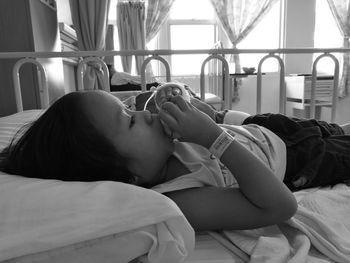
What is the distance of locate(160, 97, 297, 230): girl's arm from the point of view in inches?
25.8

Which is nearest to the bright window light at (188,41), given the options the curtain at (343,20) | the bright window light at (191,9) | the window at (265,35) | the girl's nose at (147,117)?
the bright window light at (191,9)

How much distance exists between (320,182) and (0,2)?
184cm

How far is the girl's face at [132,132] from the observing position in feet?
2.31

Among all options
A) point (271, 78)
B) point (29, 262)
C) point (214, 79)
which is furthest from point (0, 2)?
point (271, 78)

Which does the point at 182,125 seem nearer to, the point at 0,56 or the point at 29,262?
the point at 29,262

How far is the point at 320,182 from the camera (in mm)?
961

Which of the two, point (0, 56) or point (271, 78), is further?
point (271, 78)

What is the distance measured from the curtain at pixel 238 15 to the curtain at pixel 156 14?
0.65 meters

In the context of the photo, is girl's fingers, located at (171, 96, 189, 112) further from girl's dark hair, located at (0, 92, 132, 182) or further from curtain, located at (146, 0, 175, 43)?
curtain, located at (146, 0, 175, 43)

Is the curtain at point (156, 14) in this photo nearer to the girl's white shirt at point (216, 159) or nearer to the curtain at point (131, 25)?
the curtain at point (131, 25)

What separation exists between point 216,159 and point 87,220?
41 centimetres

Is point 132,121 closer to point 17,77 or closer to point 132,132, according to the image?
point 132,132

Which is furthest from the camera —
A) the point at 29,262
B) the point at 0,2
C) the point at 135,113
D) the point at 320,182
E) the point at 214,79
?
the point at 214,79

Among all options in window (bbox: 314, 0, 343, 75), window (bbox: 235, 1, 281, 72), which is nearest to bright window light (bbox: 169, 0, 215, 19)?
window (bbox: 235, 1, 281, 72)
